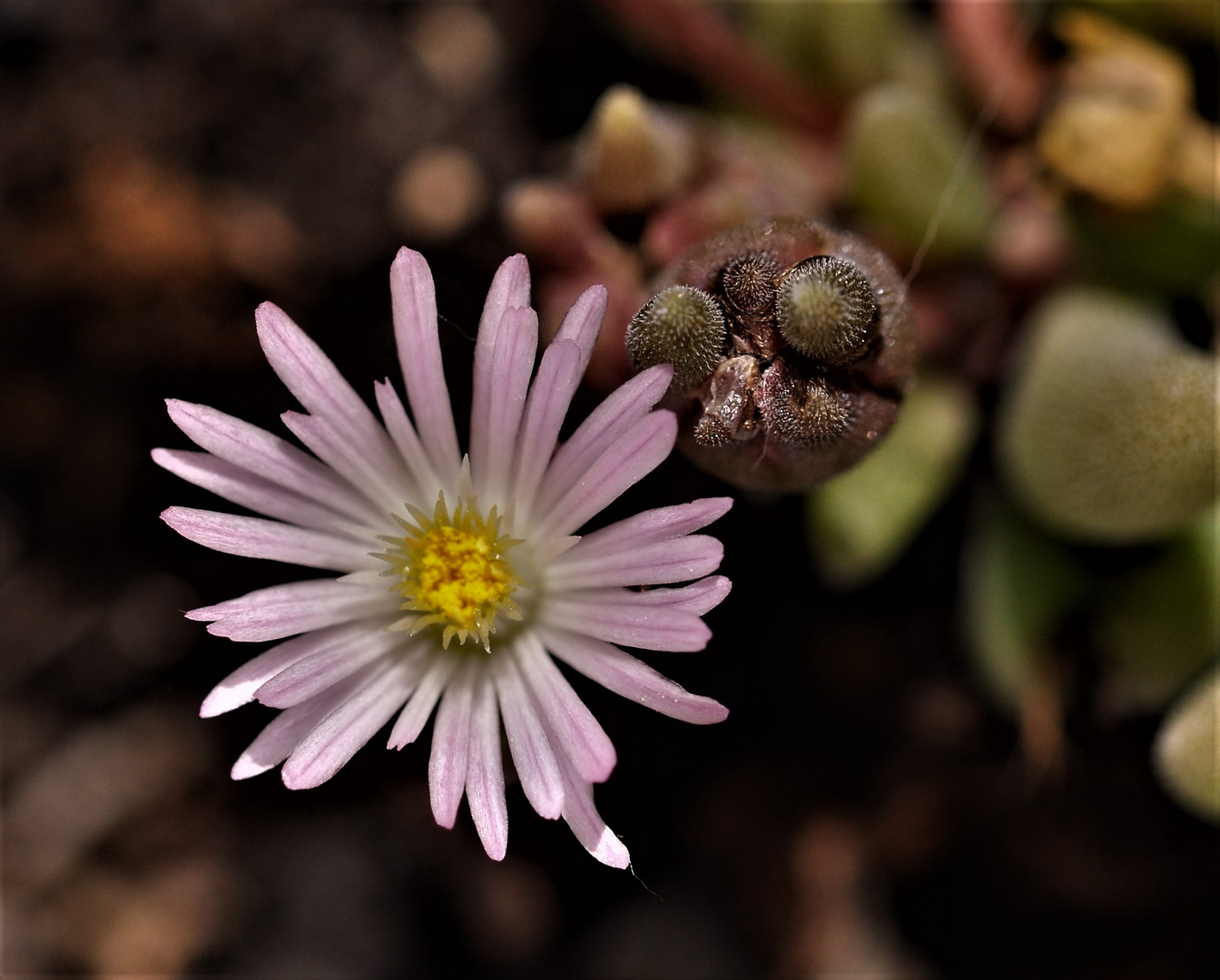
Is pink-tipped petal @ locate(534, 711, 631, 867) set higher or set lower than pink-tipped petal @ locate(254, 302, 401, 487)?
lower

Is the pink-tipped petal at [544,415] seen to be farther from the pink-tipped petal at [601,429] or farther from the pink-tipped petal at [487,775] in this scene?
the pink-tipped petal at [487,775]

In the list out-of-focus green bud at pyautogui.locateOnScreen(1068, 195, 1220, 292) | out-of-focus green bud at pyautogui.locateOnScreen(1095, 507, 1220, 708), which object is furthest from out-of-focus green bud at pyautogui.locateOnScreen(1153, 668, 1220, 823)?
out-of-focus green bud at pyautogui.locateOnScreen(1068, 195, 1220, 292)

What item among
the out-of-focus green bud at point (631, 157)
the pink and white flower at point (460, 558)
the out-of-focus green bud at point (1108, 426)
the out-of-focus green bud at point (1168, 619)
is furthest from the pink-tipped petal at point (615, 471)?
the out-of-focus green bud at point (1168, 619)

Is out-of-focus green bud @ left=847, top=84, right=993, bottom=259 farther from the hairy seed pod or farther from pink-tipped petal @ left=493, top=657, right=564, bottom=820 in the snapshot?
pink-tipped petal @ left=493, top=657, right=564, bottom=820

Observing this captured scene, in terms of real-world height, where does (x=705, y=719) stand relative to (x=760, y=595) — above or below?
above

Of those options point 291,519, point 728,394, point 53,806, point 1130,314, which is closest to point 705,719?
point 728,394

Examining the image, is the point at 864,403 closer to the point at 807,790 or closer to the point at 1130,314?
the point at 1130,314
